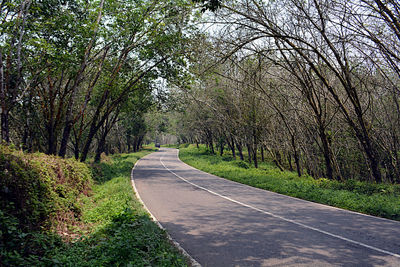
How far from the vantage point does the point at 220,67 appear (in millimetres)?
15242

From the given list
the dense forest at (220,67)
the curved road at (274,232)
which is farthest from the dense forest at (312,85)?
the curved road at (274,232)

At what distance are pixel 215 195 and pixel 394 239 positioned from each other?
6971 mm

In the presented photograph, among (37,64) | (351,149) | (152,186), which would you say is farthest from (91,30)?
(351,149)

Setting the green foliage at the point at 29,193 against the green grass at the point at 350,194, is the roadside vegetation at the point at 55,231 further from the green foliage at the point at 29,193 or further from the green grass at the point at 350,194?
the green grass at the point at 350,194

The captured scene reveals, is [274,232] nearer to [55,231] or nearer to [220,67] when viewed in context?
[55,231]

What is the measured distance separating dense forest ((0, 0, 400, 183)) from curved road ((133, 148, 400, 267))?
16.6ft

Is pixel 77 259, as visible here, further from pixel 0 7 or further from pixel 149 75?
pixel 149 75

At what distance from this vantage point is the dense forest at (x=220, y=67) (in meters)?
11.6

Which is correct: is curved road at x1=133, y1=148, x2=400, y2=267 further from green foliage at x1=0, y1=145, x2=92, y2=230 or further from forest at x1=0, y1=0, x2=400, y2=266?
green foliage at x1=0, y1=145, x2=92, y2=230

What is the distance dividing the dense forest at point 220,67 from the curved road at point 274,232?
507 cm

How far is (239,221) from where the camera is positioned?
25.9ft

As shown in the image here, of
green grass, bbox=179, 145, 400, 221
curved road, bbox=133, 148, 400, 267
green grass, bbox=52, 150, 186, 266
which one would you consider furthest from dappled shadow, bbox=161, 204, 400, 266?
green grass, bbox=179, 145, 400, 221

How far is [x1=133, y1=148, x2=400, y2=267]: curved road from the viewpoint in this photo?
5227mm

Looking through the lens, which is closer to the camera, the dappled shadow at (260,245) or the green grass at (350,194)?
the dappled shadow at (260,245)
